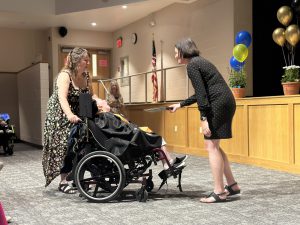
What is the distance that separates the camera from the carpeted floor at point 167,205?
259 centimetres

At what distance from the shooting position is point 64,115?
135 inches

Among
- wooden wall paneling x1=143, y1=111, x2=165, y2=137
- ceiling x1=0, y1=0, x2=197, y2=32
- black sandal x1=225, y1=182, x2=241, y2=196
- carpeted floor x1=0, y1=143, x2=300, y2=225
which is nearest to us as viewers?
carpeted floor x1=0, y1=143, x2=300, y2=225

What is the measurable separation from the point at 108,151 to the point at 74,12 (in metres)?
6.17

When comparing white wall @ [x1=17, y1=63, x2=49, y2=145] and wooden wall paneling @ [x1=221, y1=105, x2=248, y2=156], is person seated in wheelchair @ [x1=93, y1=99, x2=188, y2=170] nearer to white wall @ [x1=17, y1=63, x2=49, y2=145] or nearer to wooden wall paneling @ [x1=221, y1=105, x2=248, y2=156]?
wooden wall paneling @ [x1=221, y1=105, x2=248, y2=156]

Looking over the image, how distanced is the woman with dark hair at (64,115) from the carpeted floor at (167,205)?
229mm

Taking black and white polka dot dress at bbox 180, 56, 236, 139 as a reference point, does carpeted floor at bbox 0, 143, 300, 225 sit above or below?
below

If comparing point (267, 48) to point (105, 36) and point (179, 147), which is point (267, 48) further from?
point (105, 36)

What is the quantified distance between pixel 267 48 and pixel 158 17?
3.05 m

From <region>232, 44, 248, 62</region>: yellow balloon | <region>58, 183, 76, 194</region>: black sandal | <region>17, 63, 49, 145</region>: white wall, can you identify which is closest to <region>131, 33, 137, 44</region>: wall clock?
<region>17, 63, 49, 145</region>: white wall

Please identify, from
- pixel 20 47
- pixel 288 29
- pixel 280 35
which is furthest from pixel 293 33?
pixel 20 47

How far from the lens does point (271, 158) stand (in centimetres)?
478

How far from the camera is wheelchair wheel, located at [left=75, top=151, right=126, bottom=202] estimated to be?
2955 mm

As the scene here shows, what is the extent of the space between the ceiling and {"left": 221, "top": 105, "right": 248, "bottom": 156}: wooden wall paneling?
3.23m

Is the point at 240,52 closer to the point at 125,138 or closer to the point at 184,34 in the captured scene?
the point at 125,138
